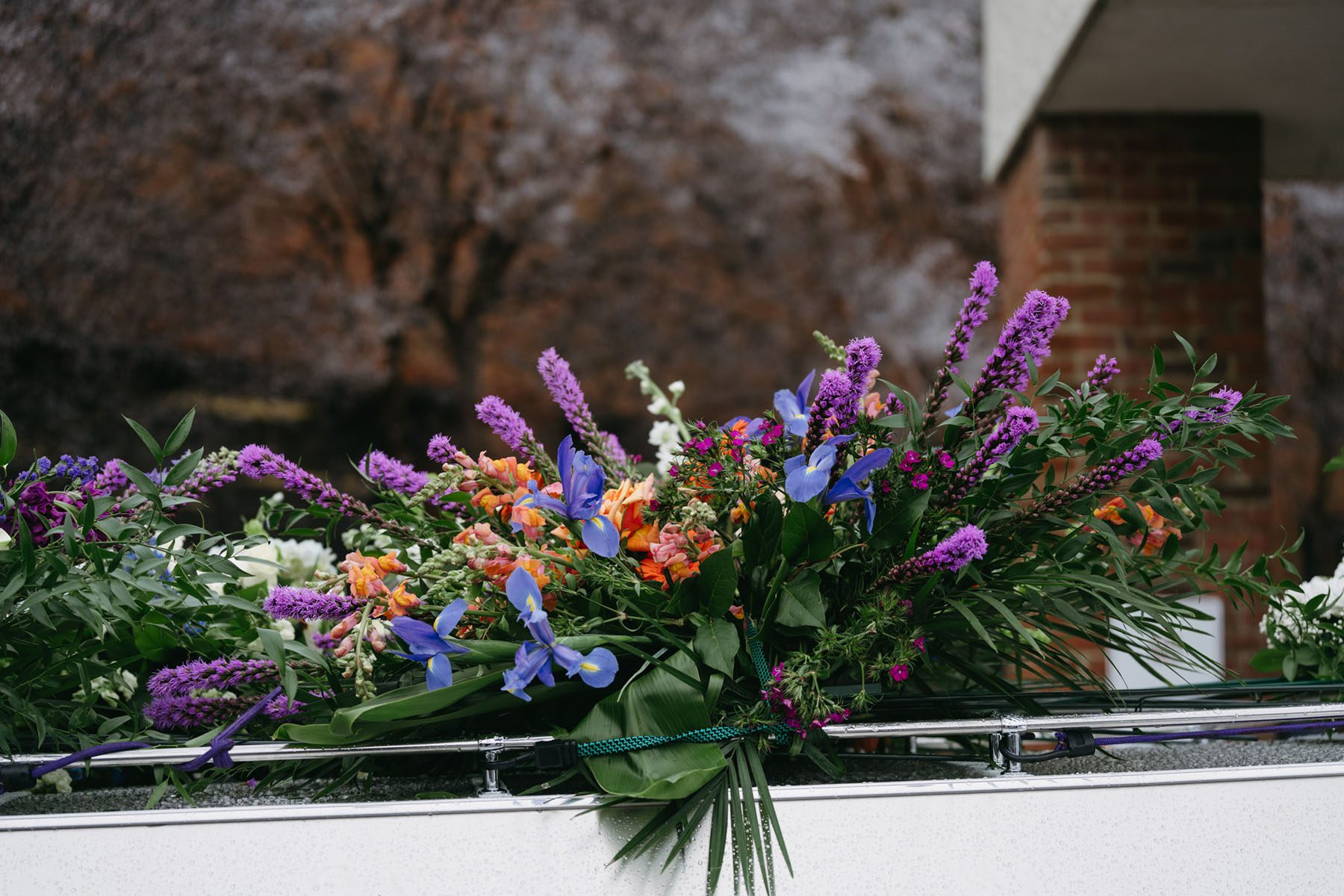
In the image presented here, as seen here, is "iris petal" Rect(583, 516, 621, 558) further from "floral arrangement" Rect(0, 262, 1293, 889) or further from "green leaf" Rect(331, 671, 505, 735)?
"green leaf" Rect(331, 671, 505, 735)

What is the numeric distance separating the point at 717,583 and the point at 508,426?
1.00ft

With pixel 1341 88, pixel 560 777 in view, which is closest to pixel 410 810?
pixel 560 777

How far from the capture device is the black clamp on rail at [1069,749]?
2.92 ft

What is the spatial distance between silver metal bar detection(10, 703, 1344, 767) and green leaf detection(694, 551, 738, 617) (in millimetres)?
131

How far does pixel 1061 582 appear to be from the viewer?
0.94 metres

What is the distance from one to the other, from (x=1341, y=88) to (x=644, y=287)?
6.76 meters

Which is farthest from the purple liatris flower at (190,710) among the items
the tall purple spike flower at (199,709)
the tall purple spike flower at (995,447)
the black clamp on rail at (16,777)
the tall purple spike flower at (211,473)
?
the tall purple spike flower at (995,447)

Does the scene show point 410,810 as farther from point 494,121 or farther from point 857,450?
point 494,121

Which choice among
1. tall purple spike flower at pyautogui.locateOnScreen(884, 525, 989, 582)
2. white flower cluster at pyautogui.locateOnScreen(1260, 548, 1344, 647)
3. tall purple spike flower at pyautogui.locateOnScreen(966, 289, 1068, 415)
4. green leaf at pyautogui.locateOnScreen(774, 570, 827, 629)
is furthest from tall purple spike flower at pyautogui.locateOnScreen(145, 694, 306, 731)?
white flower cluster at pyautogui.locateOnScreen(1260, 548, 1344, 647)

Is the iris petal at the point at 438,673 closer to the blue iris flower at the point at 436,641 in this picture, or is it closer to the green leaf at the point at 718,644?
the blue iris flower at the point at 436,641

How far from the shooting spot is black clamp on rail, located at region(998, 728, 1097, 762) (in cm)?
89

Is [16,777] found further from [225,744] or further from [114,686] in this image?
[225,744]

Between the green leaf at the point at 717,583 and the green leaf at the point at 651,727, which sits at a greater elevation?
the green leaf at the point at 717,583

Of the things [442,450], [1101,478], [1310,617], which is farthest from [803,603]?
[1310,617]
